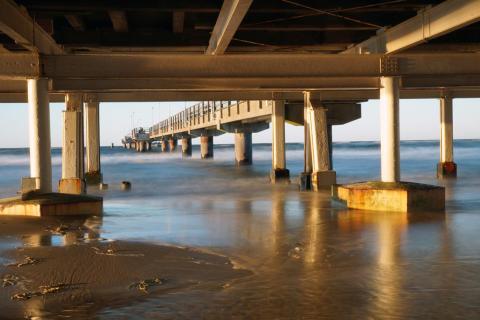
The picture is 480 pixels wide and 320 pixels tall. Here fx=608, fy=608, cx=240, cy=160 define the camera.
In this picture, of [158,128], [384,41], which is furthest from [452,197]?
[158,128]

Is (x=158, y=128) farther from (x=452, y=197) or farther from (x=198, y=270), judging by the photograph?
(x=198, y=270)

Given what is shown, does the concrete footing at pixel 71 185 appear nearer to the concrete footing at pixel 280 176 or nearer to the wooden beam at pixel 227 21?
the wooden beam at pixel 227 21

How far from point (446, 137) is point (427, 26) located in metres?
18.8

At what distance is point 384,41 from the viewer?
14.0 meters

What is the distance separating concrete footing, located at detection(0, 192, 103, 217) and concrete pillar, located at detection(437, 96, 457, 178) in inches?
807

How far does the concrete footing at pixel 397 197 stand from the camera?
1423cm

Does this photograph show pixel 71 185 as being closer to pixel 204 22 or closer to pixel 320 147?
pixel 320 147

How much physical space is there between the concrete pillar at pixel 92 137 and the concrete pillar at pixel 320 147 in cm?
911

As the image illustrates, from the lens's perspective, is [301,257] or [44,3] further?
[44,3]

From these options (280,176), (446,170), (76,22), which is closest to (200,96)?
(280,176)

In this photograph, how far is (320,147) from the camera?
2127cm

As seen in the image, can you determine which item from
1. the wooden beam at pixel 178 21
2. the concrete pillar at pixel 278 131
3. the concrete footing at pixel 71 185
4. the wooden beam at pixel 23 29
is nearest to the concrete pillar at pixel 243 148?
the concrete pillar at pixel 278 131

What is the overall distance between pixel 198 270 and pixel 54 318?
2.56 metres

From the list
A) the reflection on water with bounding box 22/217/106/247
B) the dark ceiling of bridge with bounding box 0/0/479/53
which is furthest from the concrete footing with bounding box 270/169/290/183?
the reflection on water with bounding box 22/217/106/247
